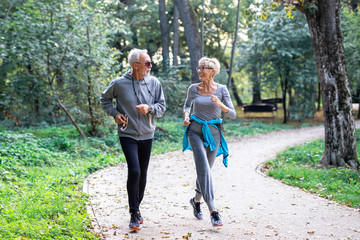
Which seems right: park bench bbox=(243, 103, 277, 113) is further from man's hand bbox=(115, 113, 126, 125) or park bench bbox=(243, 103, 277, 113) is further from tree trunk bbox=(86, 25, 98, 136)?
man's hand bbox=(115, 113, 126, 125)

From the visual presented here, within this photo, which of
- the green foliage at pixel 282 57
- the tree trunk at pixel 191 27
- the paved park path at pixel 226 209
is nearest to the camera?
the paved park path at pixel 226 209

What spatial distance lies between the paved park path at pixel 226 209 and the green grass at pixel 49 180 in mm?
309

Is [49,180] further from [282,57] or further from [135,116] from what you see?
[282,57]

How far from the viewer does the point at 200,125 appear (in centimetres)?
525

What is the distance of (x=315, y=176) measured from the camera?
26.1ft

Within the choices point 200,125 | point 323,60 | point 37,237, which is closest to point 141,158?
point 200,125

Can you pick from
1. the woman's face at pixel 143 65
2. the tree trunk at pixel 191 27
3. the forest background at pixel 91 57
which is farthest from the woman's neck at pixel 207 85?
the tree trunk at pixel 191 27

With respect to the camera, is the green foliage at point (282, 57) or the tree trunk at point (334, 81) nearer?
the tree trunk at point (334, 81)

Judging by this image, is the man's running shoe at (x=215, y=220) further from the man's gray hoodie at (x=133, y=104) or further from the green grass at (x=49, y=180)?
the green grass at (x=49, y=180)

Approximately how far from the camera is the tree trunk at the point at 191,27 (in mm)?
15883

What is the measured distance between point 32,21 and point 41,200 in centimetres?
741

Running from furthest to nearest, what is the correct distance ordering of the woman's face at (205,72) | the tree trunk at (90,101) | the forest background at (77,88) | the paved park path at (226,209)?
the tree trunk at (90,101), the forest background at (77,88), the woman's face at (205,72), the paved park path at (226,209)

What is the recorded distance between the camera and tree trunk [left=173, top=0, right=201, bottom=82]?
1588 cm

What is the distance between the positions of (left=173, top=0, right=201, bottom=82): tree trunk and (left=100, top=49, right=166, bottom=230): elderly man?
1090 centimetres
